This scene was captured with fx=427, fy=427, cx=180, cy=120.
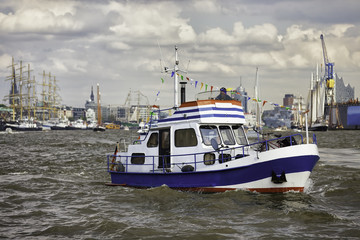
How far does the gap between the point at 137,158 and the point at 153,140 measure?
115 cm

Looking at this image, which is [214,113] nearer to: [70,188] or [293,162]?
[293,162]

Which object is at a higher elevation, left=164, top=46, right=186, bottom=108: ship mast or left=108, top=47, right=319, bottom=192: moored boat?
left=164, top=46, right=186, bottom=108: ship mast

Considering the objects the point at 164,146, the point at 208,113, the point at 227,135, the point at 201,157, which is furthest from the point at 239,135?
the point at 164,146

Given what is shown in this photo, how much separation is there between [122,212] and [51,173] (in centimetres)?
1346

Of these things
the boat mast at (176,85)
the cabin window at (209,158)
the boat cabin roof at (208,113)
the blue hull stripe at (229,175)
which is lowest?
the blue hull stripe at (229,175)

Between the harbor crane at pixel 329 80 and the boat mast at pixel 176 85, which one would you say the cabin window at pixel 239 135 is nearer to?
the boat mast at pixel 176 85

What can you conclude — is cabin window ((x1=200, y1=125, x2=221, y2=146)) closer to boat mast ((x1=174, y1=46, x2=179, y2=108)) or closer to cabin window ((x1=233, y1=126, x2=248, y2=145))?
cabin window ((x1=233, y1=126, x2=248, y2=145))

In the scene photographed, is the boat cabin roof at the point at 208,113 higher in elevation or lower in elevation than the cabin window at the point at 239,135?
higher

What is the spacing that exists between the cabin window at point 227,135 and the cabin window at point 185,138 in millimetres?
1232

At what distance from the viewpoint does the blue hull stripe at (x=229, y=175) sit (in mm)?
14875

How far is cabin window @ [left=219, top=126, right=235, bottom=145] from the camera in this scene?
17.4m

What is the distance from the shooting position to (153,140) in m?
18.2

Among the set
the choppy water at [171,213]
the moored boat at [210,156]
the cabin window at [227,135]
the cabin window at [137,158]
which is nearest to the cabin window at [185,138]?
the moored boat at [210,156]

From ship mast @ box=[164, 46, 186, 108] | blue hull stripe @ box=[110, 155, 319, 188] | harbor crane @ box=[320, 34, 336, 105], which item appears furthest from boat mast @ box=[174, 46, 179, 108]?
harbor crane @ box=[320, 34, 336, 105]
